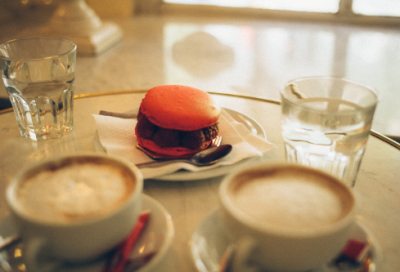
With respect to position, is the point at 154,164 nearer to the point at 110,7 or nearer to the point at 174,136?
the point at 174,136

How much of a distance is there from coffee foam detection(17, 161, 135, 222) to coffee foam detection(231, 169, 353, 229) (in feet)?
0.38

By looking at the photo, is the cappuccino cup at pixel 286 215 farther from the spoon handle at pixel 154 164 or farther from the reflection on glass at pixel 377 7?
the reflection on glass at pixel 377 7

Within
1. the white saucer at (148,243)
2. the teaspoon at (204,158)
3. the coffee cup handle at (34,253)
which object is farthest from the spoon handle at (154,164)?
the coffee cup handle at (34,253)

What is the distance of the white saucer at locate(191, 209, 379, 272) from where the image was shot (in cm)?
36

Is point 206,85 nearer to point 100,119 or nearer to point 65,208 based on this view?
point 100,119

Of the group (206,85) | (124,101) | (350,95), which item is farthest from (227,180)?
(206,85)

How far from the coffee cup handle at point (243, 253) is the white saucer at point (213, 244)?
0.11 ft

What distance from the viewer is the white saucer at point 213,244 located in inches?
14.1

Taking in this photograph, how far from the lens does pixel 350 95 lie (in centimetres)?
56

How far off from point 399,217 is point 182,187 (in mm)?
277

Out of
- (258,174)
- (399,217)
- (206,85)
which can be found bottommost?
(206,85)

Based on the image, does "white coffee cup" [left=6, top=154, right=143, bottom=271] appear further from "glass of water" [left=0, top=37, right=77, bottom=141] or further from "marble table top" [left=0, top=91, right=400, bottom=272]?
"glass of water" [left=0, top=37, right=77, bottom=141]

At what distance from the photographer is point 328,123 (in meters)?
0.51

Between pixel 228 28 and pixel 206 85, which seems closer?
pixel 206 85
